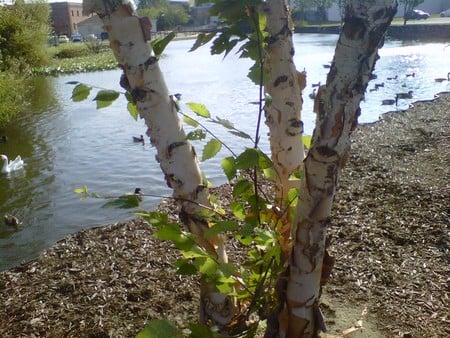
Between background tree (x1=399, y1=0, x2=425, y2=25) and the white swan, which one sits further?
background tree (x1=399, y1=0, x2=425, y2=25)

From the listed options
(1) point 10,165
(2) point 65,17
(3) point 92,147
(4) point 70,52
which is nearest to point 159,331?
(1) point 10,165

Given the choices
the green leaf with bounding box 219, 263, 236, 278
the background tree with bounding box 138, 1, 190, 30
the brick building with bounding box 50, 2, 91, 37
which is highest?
the brick building with bounding box 50, 2, 91, 37

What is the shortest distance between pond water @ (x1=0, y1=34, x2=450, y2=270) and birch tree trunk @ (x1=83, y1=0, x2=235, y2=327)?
733 millimetres

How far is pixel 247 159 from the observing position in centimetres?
185

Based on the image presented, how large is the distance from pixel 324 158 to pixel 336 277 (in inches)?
95.0

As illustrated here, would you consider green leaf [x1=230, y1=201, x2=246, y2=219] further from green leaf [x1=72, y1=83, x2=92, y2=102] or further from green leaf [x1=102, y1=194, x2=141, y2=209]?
Result: green leaf [x1=72, y1=83, x2=92, y2=102]

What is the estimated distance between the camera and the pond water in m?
6.73

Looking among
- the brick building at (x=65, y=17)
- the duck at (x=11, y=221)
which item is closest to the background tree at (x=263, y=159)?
the duck at (x=11, y=221)

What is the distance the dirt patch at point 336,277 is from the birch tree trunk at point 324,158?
116cm

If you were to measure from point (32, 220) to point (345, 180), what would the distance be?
15.4ft

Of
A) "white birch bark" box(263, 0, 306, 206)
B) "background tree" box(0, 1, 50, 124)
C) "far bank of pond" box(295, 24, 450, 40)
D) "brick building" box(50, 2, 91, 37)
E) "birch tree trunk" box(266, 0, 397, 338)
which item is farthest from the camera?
"brick building" box(50, 2, 91, 37)

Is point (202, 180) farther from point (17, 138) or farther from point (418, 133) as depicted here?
point (17, 138)

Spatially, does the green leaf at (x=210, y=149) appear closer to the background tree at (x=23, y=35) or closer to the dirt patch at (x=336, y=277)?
the dirt patch at (x=336, y=277)

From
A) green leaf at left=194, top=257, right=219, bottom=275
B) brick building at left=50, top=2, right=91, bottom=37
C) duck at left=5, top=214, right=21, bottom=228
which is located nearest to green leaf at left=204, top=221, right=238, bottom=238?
green leaf at left=194, top=257, right=219, bottom=275
